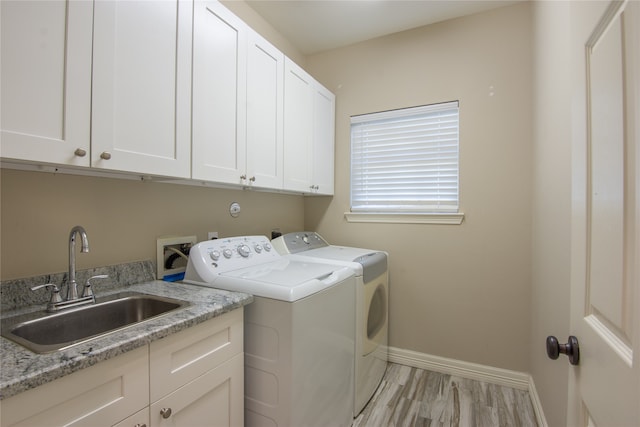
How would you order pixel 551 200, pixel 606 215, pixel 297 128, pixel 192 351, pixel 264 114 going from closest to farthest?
pixel 606 215 → pixel 192 351 → pixel 551 200 → pixel 264 114 → pixel 297 128

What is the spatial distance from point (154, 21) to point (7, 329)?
1117mm

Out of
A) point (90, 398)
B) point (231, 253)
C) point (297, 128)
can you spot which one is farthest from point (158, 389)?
point (297, 128)

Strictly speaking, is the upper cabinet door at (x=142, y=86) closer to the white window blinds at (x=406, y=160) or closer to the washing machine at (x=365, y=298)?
the washing machine at (x=365, y=298)

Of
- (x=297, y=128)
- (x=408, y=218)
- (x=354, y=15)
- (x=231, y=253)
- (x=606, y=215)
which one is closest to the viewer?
(x=606, y=215)

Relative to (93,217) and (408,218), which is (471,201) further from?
(93,217)

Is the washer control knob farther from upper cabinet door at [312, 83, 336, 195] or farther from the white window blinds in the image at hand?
the white window blinds

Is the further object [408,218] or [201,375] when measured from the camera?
[408,218]

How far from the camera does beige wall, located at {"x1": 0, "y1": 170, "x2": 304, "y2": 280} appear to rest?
104 cm

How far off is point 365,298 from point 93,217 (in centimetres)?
143

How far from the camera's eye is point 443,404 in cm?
188

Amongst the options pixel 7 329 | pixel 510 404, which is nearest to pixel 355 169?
pixel 510 404

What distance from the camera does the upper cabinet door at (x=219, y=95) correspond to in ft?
4.31

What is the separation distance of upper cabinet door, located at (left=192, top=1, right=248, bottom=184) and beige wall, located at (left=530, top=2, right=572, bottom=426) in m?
1.39

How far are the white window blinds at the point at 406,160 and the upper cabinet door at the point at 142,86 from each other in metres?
1.58
